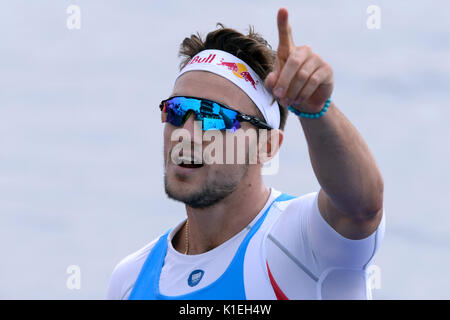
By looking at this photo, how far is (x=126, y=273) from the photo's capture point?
5.12 metres

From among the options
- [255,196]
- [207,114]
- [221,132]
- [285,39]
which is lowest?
[255,196]

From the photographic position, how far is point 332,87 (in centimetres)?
334

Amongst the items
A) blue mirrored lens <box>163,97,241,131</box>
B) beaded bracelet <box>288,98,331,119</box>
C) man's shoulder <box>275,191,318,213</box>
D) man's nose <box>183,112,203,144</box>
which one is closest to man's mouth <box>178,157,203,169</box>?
man's nose <box>183,112,203,144</box>

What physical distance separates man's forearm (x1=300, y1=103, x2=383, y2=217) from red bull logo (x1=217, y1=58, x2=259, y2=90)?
1.64 meters

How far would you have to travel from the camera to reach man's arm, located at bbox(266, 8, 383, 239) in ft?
10.5

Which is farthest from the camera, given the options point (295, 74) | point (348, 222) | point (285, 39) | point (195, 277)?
point (195, 277)

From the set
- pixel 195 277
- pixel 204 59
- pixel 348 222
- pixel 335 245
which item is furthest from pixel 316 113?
pixel 204 59

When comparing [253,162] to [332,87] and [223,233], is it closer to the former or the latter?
[223,233]

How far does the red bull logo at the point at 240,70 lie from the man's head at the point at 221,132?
110 mm

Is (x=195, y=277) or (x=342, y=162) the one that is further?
(x=195, y=277)

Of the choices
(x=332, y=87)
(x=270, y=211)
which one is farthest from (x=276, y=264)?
(x=332, y=87)

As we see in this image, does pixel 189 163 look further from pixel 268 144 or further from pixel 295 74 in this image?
pixel 295 74

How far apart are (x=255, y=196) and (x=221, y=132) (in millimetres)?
518

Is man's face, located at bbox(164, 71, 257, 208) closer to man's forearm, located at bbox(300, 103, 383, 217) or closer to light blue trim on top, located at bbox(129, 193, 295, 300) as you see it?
light blue trim on top, located at bbox(129, 193, 295, 300)
